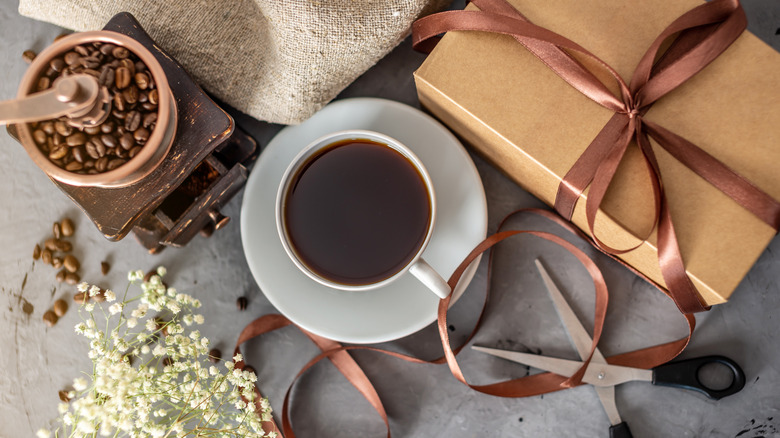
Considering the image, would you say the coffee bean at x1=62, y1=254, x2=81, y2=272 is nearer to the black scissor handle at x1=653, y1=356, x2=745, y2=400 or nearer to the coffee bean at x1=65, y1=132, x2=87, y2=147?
the coffee bean at x1=65, y1=132, x2=87, y2=147

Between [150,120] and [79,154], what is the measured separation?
109 millimetres

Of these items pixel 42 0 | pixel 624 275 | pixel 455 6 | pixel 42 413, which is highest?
pixel 455 6

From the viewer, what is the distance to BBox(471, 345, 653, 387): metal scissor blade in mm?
1062

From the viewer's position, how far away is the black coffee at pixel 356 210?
3.16ft

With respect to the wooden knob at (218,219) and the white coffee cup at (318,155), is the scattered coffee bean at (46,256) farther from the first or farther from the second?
the white coffee cup at (318,155)

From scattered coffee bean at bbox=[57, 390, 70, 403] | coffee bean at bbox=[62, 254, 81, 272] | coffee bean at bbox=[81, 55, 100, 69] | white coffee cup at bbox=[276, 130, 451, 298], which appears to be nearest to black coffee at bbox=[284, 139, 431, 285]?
white coffee cup at bbox=[276, 130, 451, 298]

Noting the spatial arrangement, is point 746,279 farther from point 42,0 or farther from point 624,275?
point 42,0

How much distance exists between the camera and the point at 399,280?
100 centimetres

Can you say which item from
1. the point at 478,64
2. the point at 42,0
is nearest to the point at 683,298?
the point at 478,64

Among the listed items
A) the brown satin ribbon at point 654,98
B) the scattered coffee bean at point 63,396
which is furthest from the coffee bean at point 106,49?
the scattered coffee bean at point 63,396

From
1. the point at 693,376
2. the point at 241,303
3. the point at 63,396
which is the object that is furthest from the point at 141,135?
the point at 693,376

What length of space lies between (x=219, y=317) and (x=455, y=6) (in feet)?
2.75

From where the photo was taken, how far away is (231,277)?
1150 mm

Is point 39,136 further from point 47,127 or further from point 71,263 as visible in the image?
point 71,263
